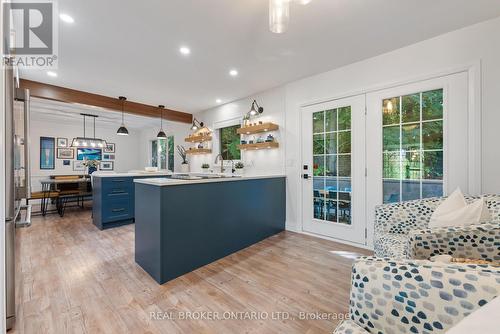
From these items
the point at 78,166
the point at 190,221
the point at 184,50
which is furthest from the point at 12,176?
the point at 78,166

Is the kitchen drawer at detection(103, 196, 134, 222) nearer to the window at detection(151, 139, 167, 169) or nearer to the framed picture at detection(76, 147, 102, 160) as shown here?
the window at detection(151, 139, 167, 169)

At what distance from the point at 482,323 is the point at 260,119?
392cm

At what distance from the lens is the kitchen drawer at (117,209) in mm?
3824

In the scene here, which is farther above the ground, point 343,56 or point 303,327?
point 343,56

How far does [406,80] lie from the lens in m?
2.56

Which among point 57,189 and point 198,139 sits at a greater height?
point 198,139

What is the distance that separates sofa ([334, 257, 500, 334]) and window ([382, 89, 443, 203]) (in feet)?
7.02

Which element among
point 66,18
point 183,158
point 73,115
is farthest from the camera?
point 73,115

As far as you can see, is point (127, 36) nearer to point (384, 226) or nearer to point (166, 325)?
point (166, 325)

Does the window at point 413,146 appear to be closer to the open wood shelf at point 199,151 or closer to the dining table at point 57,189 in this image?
the open wood shelf at point 199,151

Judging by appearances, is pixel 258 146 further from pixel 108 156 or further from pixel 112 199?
pixel 108 156

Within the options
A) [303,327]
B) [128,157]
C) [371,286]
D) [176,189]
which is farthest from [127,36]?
[128,157]

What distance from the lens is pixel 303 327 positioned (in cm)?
152

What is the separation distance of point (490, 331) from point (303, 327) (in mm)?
1330
